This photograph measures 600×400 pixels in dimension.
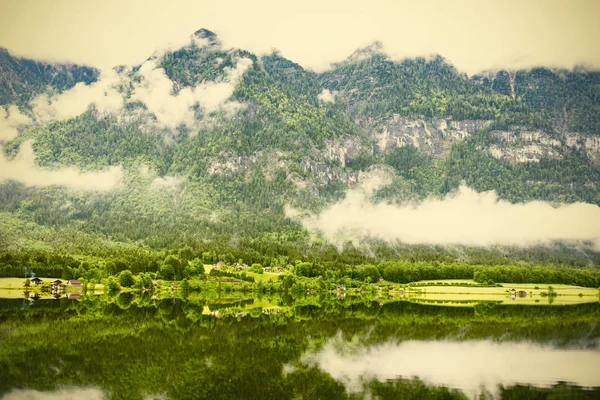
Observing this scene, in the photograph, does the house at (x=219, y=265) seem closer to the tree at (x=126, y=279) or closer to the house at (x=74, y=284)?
the tree at (x=126, y=279)

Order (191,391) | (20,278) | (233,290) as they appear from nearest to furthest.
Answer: (191,391) < (20,278) < (233,290)

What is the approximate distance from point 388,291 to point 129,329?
10799 cm

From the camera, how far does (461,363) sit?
2416 inches

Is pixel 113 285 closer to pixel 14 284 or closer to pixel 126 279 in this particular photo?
pixel 126 279

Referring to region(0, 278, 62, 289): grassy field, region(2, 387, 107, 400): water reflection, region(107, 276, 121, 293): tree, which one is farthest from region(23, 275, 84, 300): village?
→ region(2, 387, 107, 400): water reflection

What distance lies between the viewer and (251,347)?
212ft

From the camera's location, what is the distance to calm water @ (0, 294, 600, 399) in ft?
159

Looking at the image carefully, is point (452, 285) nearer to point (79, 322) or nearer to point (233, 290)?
point (233, 290)

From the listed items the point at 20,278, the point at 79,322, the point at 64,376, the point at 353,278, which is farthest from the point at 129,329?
the point at 353,278

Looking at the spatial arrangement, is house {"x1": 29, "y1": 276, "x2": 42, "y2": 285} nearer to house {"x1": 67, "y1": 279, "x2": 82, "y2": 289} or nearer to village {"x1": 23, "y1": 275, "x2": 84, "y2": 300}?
village {"x1": 23, "y1": 275, "x2": 84, "y2": 300}

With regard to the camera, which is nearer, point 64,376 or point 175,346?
point 64,376

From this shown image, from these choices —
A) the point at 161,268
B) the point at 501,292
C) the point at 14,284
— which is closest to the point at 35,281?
the point at 14,284

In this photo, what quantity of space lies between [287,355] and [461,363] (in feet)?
51.1

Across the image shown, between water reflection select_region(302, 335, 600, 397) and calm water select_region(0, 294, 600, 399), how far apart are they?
12 cm
